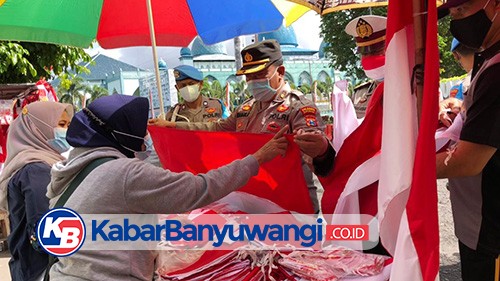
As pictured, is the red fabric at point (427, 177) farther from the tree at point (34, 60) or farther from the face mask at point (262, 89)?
the tree at point (34, 60)

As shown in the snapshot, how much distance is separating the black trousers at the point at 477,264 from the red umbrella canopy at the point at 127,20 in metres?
2.86

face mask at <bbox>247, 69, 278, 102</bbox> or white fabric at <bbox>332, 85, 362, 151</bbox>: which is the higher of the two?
face mask at <bbox>247, 69, 278, 102</bbox>

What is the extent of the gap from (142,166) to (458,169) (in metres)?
1.18

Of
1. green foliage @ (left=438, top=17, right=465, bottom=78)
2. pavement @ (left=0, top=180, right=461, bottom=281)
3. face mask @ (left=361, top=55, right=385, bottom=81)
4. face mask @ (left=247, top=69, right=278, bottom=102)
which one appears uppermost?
face mask @ (left=361, top=55, right=385, bottom=81)

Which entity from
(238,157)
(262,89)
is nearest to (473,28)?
(238,157)

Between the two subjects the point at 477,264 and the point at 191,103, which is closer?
the point at 477,264

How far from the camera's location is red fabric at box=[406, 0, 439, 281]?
131 centimetres

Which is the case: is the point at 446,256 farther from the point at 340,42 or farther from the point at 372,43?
the point at 340,42

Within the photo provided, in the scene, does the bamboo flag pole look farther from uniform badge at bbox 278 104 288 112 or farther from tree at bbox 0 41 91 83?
tree at bbox 0 41 91 83

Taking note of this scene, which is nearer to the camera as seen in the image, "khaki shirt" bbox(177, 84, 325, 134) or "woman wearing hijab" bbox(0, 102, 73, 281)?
"woman wearing hijab" bbox(0, 102, 73, 281)

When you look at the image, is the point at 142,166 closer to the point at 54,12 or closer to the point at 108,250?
the point at 108,250

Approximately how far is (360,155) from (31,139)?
6.92ft

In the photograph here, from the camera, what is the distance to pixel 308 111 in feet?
8.86

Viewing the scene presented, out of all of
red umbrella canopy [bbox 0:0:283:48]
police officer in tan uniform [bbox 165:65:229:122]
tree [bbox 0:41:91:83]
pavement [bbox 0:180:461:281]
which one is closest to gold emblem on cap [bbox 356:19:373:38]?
red umbrella canopy [bbox 0:0:283:48]
